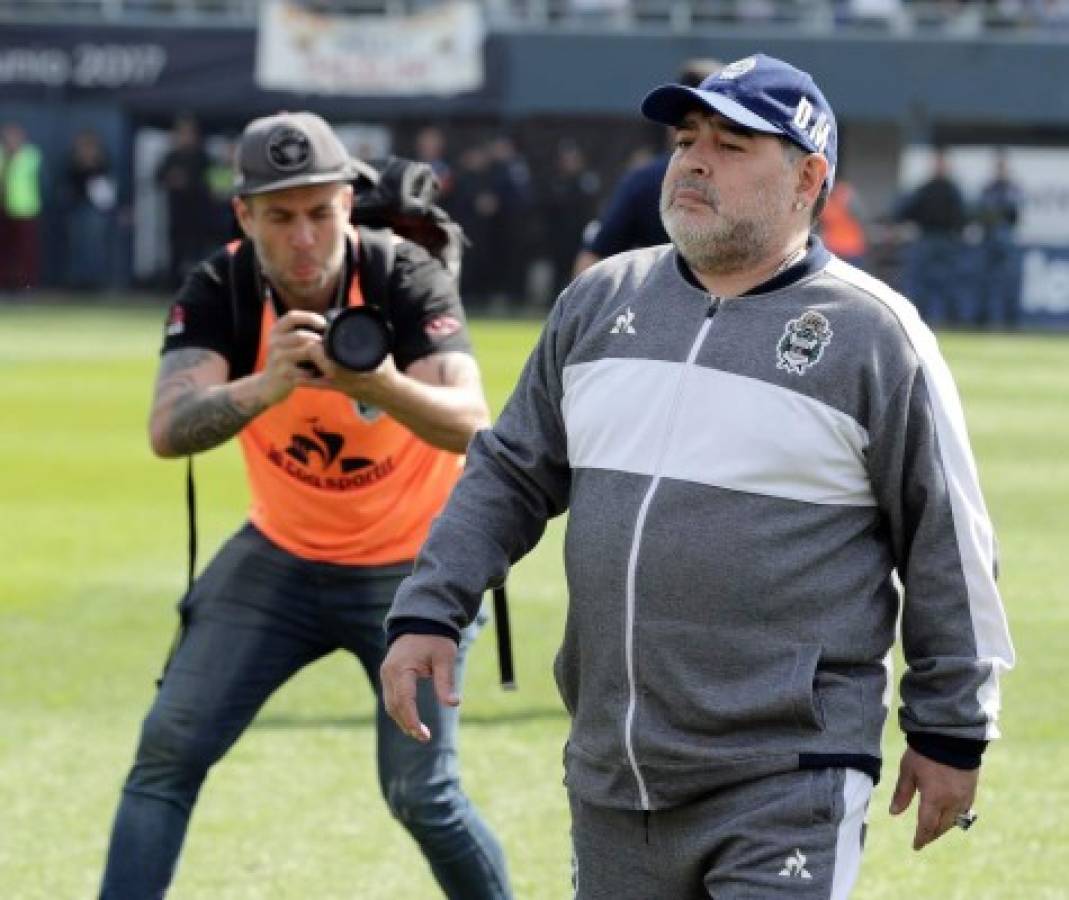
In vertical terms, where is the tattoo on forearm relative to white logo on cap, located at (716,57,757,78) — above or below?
below

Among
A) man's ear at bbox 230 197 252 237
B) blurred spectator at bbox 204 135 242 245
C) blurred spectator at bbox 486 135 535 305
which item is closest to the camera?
man's ear at bbox 230 197 252 237

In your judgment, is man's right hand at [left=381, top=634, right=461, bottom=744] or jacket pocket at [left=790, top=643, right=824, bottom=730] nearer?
jacket pocket at [left=790, top=643, right=824, bottom=730]

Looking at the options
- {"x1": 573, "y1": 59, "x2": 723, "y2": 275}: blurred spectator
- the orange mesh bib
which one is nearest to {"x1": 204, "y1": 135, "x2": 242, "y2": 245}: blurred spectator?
{"x1": 573, "y1": 59, "x2": 723, "y2": 275}: blurred spectator

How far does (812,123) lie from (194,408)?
199cm

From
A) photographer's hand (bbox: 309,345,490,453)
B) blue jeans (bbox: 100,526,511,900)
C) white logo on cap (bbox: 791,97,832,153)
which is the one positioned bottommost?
blue jeans (bbox: 100,526,511,900)

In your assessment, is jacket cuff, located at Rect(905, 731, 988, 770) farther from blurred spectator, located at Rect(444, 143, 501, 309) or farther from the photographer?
blurred spectator, located at Rect(444, 143, 501, 309)

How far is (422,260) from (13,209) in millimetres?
32497

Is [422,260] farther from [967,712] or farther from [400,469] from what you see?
[967,712]

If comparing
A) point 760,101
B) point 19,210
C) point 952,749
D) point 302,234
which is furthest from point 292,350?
point 19,210

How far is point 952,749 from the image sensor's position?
4391mm

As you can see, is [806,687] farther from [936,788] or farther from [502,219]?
[502,219]

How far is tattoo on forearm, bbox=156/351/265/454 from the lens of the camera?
587 cm

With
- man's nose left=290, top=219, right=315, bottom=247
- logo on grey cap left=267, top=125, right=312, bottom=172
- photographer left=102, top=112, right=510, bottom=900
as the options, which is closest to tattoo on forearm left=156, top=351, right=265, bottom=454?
photographer left=102, top=112, right=510, bottom=900

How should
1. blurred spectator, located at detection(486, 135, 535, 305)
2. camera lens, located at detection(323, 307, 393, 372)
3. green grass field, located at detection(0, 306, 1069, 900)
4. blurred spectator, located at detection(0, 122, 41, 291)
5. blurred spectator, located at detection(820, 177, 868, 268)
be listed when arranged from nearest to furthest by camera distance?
camera lens, located at detection(323, 307, 393, 372) → green grass field, located at detection(0, 306, 1069, 900) → blurred spectator, located at detection(820, 177, 868, 268) → blurred spectator, located at detection(486, 135, 535, 305) → blurred spectator, located at detection(0, 122, 41, 291)
